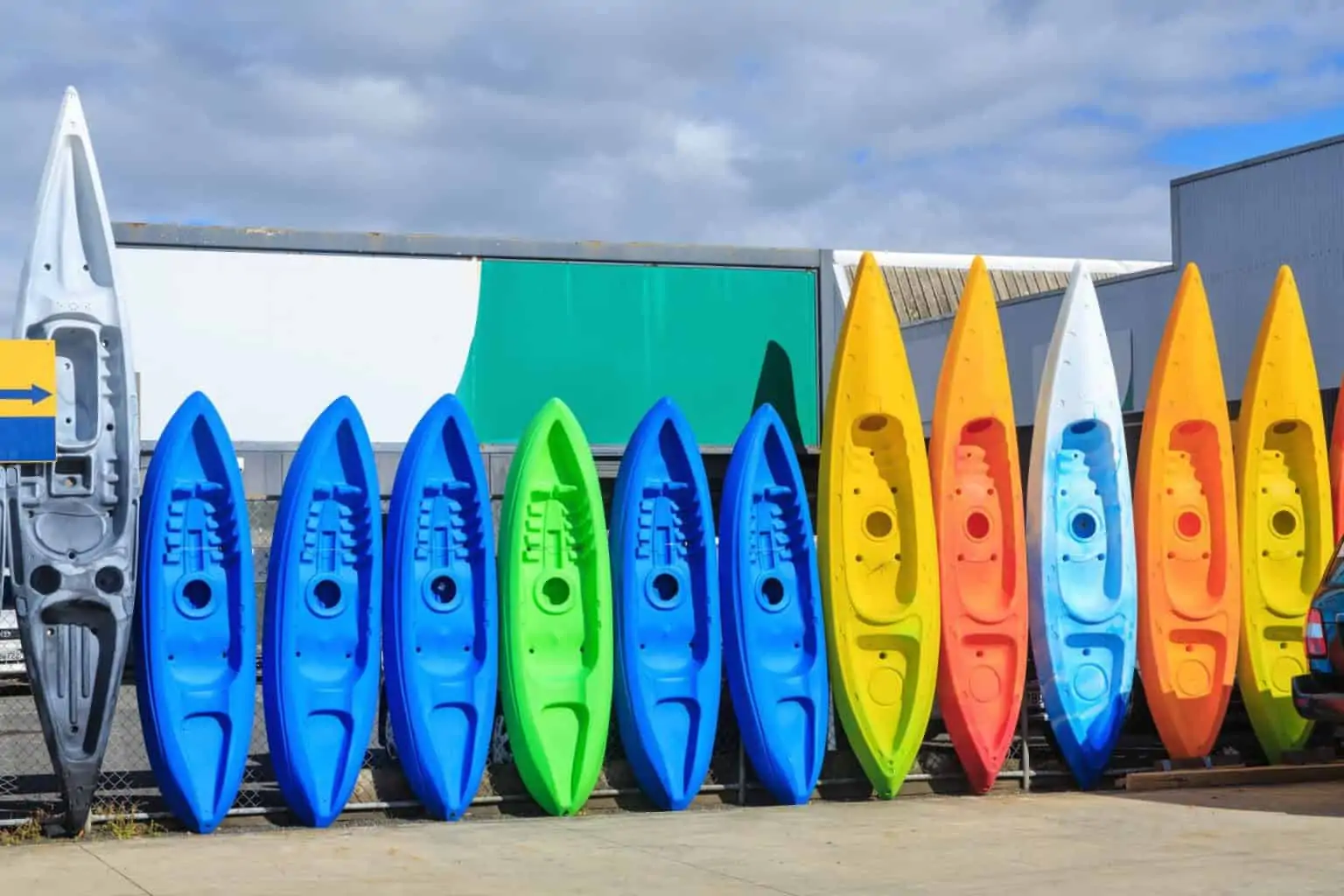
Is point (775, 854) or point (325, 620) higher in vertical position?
point (325, 620)

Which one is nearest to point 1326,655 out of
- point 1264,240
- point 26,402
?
point 26,402

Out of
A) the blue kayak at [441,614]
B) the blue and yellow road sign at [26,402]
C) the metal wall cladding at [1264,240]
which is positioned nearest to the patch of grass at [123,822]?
the blue kayak at [441,614]

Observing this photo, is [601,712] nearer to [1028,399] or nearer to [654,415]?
[654,415]

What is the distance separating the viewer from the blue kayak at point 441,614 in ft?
28.7

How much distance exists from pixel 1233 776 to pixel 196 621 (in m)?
5.72

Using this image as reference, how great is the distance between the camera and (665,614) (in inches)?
364

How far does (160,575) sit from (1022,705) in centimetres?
478

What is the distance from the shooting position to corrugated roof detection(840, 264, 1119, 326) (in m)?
30.2

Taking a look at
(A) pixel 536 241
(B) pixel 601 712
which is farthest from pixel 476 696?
(A) pixel 536 241

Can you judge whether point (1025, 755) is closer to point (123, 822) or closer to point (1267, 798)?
point (1267, 798)

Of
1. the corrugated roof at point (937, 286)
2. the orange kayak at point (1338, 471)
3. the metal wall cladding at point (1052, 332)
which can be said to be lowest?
the orange kayak at point (1338, 471)

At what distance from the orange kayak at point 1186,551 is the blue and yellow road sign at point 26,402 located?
5.89 meters

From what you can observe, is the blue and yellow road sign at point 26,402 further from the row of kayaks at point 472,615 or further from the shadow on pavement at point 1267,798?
the shadow on pavement at point 1267,798

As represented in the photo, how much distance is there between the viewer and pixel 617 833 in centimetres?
838
